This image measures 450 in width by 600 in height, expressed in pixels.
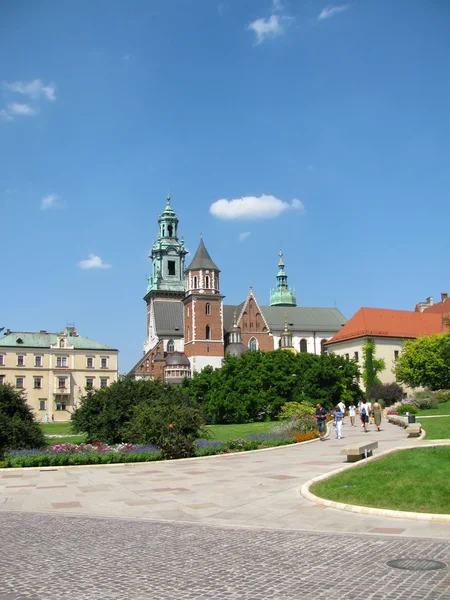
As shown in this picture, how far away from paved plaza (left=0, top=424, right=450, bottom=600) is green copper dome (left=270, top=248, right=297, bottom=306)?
103 metres

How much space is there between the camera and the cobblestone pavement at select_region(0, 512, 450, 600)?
6.02m

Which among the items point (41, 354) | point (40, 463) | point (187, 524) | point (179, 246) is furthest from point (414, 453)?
point (179, 246)

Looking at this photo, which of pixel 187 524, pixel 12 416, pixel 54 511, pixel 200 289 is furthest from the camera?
pixel 200 289

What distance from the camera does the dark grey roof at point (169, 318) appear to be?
313 ft

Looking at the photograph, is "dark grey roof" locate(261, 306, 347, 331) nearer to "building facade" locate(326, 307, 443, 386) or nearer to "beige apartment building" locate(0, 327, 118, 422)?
"building facade" locate(326, 307, 443, 386)

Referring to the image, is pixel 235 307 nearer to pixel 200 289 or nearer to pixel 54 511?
pixel 200 289

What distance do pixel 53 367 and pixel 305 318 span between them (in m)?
42.0

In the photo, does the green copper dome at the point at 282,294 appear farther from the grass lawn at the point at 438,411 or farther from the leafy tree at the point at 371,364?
the grass lawn at the point at 438,411

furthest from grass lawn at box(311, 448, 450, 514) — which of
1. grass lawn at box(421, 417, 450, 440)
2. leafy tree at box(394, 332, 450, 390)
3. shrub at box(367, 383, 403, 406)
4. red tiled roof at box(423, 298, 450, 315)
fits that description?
red tiled roof at box(423, 298, 450, 315)

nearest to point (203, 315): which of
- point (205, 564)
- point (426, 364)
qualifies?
point (426, 364)

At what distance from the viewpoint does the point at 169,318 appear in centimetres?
9825

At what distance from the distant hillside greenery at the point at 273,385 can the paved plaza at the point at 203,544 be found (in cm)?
3607

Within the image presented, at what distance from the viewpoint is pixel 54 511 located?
11.3 m

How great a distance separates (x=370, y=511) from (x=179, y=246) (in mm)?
105822
